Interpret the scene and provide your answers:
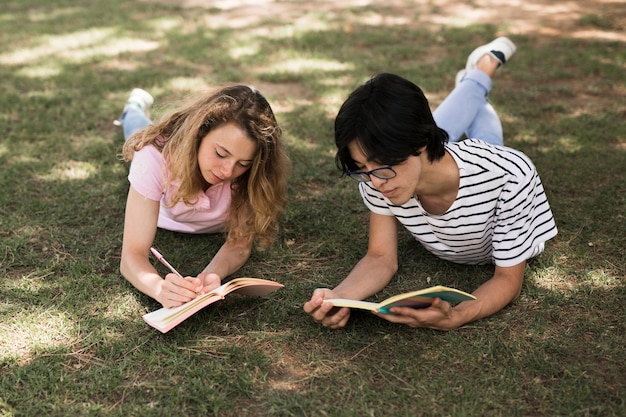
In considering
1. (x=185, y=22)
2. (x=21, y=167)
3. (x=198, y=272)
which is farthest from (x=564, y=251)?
(x=185, y=22)

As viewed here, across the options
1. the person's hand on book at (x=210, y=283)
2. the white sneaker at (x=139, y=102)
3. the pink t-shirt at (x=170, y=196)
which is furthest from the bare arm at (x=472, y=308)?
the white sneaker at (x=139, y=102)

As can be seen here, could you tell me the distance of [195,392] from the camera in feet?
8.36

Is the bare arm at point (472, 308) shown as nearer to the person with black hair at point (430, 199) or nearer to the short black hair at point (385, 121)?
the person with black hair at point (430, 199)

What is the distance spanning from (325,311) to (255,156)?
809mm

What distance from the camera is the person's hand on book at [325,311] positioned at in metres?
2.76

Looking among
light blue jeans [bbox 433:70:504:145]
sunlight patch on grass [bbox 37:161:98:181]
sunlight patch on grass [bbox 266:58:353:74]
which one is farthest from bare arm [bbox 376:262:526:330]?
sunlight patch on grass [bbox 266:58:353:74]

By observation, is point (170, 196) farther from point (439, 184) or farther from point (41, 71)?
point (41, 71)

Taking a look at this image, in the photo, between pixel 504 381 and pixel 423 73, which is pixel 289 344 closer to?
pixel 504 381

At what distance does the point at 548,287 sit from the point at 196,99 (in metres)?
1.85

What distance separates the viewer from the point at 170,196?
3324 millimetres

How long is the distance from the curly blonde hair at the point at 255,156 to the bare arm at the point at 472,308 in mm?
898

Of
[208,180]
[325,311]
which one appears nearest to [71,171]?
[208,180]

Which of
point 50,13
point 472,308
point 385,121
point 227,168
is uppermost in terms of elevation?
point 385,121

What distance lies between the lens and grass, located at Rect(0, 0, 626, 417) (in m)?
2.56
